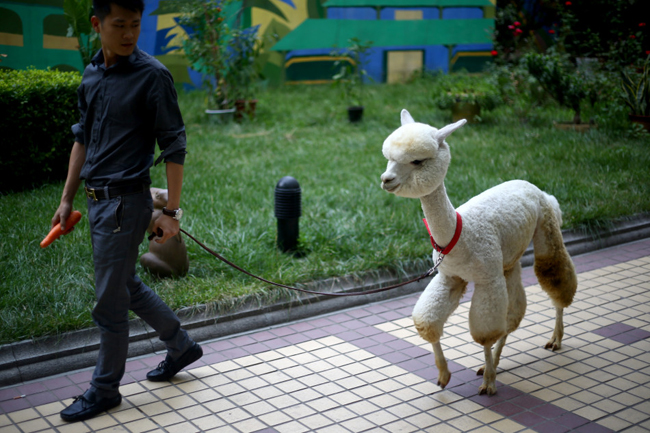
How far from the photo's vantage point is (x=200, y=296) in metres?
4.93

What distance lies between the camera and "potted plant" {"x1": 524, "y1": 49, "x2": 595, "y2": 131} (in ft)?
36.5

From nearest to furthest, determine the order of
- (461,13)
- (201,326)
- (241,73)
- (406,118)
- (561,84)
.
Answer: (406,118), (201,326), (561,84), (241,73), (461,13)

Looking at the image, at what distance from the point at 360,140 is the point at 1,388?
759 centimetres

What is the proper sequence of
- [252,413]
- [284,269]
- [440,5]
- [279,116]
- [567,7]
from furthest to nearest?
1. [440,5]
2. [567,7]
3. [279,116]
4. [284,269]
5. [252,413]

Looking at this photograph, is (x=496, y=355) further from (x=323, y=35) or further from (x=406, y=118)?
(x=323, y=35)

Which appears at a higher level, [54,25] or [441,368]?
[54,25]

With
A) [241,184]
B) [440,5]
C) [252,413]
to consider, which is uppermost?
[440,5]

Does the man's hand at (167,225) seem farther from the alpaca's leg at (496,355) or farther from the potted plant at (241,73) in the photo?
the potted plant at (241,73)

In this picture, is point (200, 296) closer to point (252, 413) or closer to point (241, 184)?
point (252, 413)

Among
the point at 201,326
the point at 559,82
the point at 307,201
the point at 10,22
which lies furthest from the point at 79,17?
the point at 559,82

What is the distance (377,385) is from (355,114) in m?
8.97

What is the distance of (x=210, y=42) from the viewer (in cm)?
1205

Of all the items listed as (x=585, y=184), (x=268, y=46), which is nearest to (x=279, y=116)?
(x=268, y=46)

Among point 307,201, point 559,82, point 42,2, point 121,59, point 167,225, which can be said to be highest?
point 42,2
